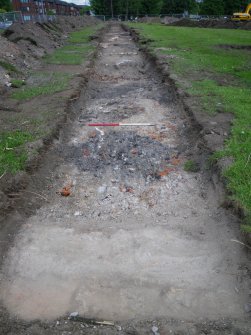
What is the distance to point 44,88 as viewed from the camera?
10258mm

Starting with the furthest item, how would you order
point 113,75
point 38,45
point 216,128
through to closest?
1. point 38,45
2. point 113,75
3. point 216,128

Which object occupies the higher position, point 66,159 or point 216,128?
point 216,128

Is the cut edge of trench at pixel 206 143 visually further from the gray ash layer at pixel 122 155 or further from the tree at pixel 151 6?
the tree at pixel 151 6

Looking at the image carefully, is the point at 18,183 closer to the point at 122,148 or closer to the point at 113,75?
the point at 122,148

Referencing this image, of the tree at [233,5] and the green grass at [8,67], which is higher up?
the green grass at [8,67]

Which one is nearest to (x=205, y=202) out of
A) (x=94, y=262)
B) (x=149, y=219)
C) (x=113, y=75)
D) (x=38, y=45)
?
(x=149, y=219)

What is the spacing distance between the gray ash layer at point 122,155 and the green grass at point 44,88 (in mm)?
3250

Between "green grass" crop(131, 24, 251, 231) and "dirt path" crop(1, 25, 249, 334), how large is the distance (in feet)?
1.59

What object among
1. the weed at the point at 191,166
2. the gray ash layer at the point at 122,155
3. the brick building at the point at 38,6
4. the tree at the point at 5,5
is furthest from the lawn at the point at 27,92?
the brick building at the point at 38,6

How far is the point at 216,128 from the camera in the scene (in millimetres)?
6832

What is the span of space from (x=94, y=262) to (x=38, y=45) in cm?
1665

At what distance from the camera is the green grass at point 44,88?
963 centimetres

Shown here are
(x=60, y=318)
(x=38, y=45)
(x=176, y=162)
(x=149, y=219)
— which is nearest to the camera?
(x=60, y=318)

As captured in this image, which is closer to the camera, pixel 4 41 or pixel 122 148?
pixel 122 148
